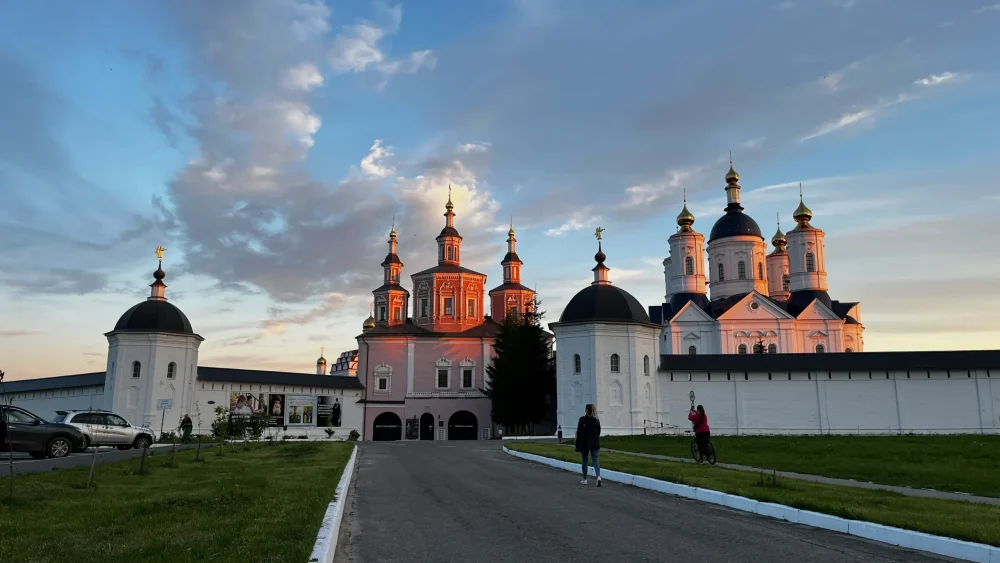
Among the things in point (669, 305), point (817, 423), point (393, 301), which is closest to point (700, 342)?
point (669, 305)

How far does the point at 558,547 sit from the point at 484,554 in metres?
0.76

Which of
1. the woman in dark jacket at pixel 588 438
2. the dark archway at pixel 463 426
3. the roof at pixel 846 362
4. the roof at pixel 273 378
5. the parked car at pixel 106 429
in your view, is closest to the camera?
the woman in dark jacket at pixel 588 438

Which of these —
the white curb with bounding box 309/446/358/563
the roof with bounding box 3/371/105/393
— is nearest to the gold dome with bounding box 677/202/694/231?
the roof with bounding box 3/371/105/393

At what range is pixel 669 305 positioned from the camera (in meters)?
61.7

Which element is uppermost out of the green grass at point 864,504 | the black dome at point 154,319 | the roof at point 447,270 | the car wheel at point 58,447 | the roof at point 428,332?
the roof at point 447,270

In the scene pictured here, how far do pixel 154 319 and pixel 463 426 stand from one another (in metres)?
24.1

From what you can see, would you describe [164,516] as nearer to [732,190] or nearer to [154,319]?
[154,319]

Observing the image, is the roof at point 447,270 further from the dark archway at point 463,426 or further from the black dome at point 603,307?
the black dome at point 603,307

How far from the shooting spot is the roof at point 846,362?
35875 millimetres

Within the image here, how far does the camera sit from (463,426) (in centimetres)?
5516

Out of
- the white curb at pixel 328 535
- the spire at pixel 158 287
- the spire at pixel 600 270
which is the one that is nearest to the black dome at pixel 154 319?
the spire at pixel 158 287

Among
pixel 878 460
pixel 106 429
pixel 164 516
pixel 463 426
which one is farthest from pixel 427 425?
pixel 164 516

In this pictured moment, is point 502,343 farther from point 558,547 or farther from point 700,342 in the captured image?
point 558,547

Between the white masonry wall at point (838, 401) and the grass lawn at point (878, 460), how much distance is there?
9.08m
